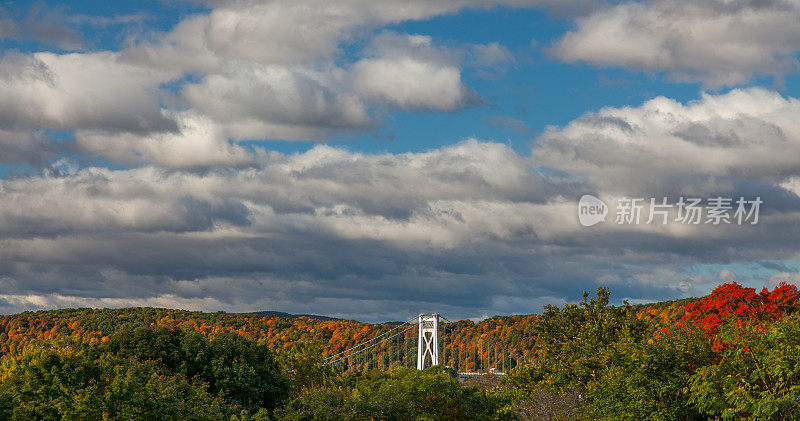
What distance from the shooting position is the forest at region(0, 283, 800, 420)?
4125 cm

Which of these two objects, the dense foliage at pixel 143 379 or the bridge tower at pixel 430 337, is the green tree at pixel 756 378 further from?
the bridge tower at pixel 430 337

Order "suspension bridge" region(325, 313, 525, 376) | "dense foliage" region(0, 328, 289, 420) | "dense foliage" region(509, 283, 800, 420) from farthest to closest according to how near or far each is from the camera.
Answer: "suspension bridge" region(325, 313, 525, 376), "dense foliage" region(509, 283, 800, 420), "dense foliage" region(0, 328, 289, 420)

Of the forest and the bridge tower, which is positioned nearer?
the forest

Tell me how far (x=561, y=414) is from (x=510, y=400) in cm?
587

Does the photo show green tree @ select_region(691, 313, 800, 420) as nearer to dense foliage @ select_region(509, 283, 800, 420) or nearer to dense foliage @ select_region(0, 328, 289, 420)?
dense foliage @ select_region(509, 283, 800, 420)

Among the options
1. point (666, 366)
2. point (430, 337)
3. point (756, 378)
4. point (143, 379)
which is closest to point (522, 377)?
point (666, 366)

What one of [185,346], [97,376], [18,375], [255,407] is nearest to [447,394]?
[255,407]

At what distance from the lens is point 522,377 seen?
63.4 m

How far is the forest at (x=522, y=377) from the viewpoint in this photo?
41.2m

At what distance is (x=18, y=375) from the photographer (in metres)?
42.6

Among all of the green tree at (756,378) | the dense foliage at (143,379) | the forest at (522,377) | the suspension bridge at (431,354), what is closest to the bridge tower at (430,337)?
the suspension bridge at (431,354)

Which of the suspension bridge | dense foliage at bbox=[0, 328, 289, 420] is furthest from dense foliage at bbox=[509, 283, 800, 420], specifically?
the suspension bridge

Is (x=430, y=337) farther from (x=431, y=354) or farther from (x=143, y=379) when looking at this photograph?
(x=143, y=379)

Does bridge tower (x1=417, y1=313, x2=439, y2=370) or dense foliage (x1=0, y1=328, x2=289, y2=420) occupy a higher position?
bridge tower (x1=417, y1=313, x2=439, y2=370)
